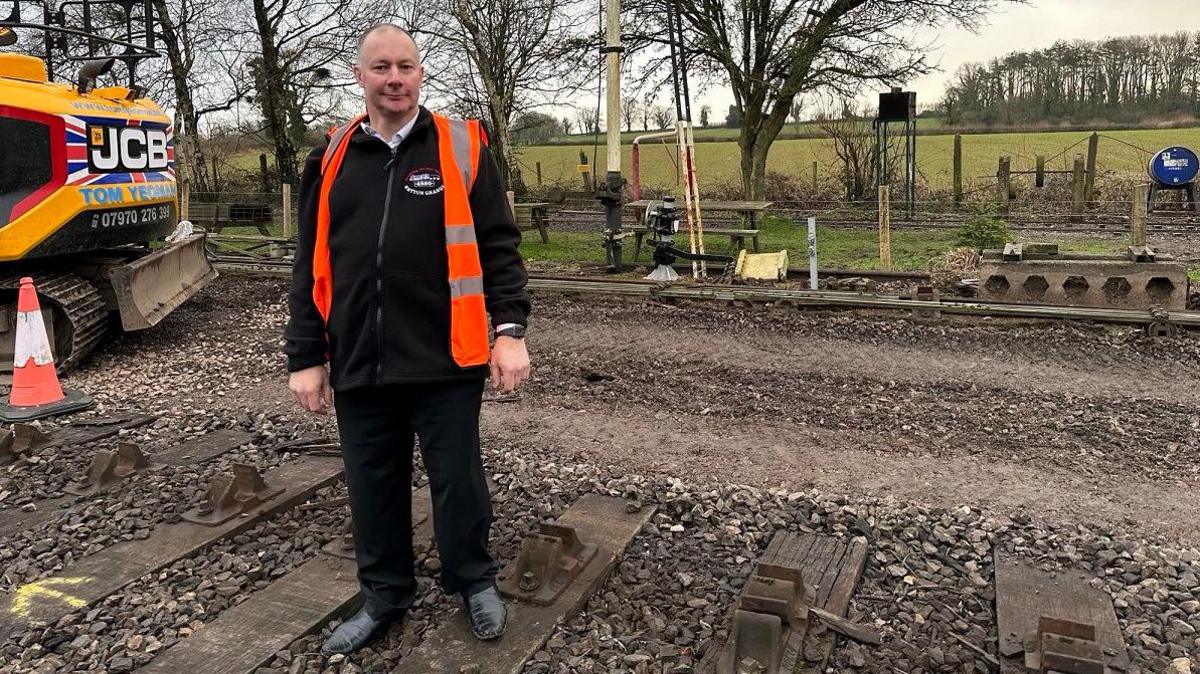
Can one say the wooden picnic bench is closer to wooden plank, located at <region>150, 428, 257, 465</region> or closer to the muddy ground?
the muddy ground

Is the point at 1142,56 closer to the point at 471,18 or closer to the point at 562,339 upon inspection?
the point at 471,18

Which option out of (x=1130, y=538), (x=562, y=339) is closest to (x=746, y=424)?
(x=1130, y=538)

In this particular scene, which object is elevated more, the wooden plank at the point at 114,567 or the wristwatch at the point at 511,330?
the wristwatch at the point at 511,330

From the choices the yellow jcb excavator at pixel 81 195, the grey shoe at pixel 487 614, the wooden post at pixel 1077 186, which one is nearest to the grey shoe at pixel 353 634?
the grey shoe at pixel 487 614

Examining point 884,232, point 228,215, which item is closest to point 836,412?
point 884,232

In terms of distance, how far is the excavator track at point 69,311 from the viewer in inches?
284

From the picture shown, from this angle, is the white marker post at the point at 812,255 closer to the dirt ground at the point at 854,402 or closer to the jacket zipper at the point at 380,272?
the dirt ground at the point at 854,402

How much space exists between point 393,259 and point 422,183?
26 cm

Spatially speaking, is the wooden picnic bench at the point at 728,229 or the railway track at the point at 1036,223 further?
the railway track at the point at 1036,223

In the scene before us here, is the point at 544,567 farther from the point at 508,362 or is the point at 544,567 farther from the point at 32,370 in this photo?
the point at 32,370

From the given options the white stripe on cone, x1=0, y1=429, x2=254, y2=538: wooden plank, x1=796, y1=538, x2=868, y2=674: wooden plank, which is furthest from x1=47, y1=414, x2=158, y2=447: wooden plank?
x1=796, y1=538, x2=868, y2=674: wooden plank

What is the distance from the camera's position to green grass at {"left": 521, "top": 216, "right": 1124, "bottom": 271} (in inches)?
491

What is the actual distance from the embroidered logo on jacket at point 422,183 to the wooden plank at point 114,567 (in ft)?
6.92

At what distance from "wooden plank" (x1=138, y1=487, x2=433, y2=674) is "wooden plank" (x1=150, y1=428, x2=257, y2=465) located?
5.93 ft
